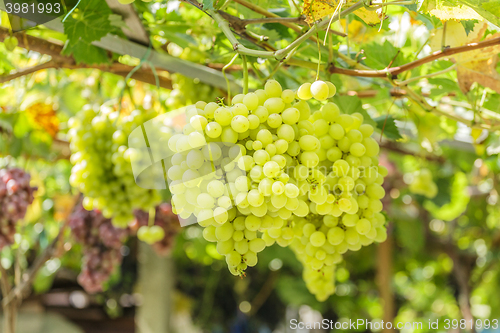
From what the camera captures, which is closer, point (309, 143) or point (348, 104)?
point (309, 143)

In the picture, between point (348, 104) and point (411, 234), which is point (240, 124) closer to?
point (348, 104)

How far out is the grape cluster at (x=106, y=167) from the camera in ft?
2.79

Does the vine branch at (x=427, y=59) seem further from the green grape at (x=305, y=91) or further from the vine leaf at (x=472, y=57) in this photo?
the green grape at (x=305, y=91)

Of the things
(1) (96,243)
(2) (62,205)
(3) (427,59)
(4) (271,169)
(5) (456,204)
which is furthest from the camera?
(5) (456,204)

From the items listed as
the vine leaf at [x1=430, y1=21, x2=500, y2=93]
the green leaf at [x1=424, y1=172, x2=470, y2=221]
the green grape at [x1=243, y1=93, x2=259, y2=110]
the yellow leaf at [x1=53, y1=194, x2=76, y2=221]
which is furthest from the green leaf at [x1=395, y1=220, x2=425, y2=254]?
the green grape at [x1=243, y1=93, x2=259, y2=110]

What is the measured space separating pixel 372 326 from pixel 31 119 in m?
2.21

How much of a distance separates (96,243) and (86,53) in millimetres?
695

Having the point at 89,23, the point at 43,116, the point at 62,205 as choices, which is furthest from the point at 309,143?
the point at 62,205

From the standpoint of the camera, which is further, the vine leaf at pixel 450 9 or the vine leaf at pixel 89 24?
the vine leaf at pixel 89 24

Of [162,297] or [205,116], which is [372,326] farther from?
[205,116]

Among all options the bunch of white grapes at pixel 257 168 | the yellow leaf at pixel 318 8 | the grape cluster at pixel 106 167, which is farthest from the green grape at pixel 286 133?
the grape cluster at pixel 106 167

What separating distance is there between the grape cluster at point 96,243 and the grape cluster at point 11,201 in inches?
8.6

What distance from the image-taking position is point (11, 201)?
3.32 ft

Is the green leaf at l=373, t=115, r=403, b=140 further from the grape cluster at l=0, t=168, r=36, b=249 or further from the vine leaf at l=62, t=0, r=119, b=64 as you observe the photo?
the grape cluster at l=0, t=168, r=36, b=249
